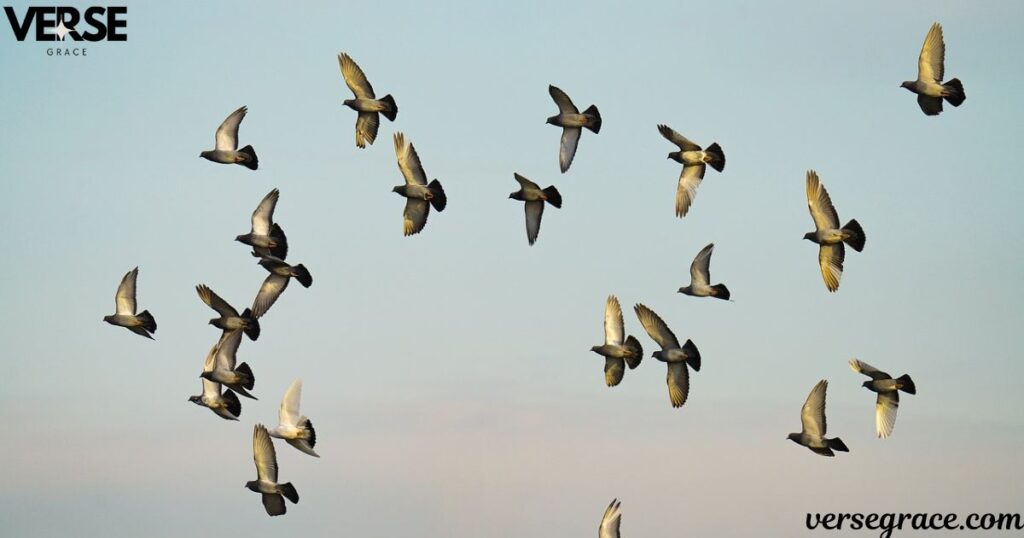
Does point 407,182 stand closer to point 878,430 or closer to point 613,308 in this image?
point 613,308

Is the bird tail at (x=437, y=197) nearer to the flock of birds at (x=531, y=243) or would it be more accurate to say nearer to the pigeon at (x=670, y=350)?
the flock of birds at (x=531, y=243)

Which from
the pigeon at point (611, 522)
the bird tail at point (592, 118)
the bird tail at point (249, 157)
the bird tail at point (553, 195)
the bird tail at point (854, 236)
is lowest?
the pigeon at point (611, 522)

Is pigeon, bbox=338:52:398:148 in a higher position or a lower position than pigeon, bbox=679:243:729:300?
higher

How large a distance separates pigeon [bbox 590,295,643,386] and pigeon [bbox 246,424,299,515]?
7825mm

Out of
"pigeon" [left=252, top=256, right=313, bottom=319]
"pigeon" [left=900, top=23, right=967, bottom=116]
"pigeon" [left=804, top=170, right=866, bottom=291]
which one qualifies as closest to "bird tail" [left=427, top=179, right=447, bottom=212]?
"pigeon" [left=252, top=256, right=313, bottom=319]

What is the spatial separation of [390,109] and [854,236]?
1102 cm

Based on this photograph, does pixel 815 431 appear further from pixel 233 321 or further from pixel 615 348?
pixel 233 321

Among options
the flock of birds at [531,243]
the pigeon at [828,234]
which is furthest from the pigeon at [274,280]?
the pigeon at [828,234]

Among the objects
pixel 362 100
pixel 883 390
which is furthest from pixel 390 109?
pixel 883 390

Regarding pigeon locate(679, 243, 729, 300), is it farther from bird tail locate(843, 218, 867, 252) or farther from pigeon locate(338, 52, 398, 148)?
pigeon locate(338, 52, 398, 148)

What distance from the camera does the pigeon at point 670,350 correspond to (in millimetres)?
56156

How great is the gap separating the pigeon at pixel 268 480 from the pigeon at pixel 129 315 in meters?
3.51

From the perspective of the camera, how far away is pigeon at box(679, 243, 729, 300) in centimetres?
5656

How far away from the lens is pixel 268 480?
5538cm
